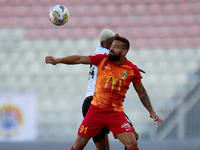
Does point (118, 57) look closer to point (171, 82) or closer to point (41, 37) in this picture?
point (171, 82)

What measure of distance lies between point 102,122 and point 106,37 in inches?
44.4

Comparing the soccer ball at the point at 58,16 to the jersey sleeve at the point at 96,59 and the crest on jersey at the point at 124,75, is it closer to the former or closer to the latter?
the jersey sleeve at the point at 96,59

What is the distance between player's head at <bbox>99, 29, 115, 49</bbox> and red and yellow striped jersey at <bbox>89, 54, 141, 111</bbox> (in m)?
0.46

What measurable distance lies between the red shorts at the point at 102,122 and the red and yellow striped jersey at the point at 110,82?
7cm

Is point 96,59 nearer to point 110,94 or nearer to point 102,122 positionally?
point 110,94

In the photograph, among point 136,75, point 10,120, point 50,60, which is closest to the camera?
point 50,60

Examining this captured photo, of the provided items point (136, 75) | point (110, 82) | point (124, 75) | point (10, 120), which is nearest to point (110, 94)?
point (110, 82)

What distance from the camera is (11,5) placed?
58.9 ft

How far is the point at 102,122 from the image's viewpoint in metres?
4.21

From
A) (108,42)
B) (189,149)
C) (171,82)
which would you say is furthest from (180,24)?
(108,42)

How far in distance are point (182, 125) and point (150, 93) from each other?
4.33 ft

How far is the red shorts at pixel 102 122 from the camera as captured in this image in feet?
13.6

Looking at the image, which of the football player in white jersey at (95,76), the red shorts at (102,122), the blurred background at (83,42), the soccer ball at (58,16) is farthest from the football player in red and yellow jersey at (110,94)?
the blurred background at (83,42)

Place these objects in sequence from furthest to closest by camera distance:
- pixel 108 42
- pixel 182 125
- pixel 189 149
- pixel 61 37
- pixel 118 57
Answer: pixel 61 37
pixel 182 125
pixel 189 149
pixel 108 42
pixel 118 57
